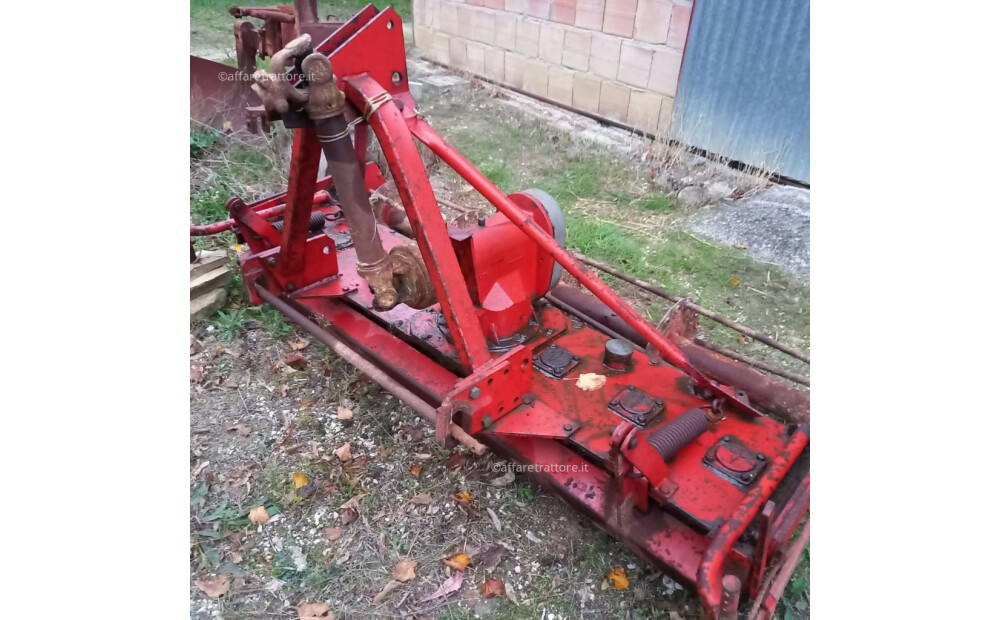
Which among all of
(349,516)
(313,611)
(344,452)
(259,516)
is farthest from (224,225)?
(313,611)

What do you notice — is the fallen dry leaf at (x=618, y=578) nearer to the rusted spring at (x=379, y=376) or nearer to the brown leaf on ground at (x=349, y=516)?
the rusted spring at (x=379, y=376)

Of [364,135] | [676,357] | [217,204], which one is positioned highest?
[364,135]

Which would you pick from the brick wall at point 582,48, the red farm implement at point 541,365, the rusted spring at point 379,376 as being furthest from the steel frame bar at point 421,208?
the brick wall at point 582,48

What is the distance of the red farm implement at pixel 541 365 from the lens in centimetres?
227

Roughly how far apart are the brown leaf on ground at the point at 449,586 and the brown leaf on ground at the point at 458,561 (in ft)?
0.08

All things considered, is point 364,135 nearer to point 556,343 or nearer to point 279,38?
point 556,343

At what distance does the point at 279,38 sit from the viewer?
441 cm

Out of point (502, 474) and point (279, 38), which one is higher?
point (279, 38)

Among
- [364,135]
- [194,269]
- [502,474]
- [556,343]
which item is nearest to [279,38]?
[194,269]

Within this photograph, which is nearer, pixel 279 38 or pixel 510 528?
pixel 510 528

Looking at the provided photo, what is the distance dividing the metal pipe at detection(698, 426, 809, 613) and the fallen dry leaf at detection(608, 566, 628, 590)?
0.49 meters

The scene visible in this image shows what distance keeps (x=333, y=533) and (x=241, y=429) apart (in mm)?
863

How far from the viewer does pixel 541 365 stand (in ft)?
9.82

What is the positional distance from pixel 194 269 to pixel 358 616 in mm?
2482
